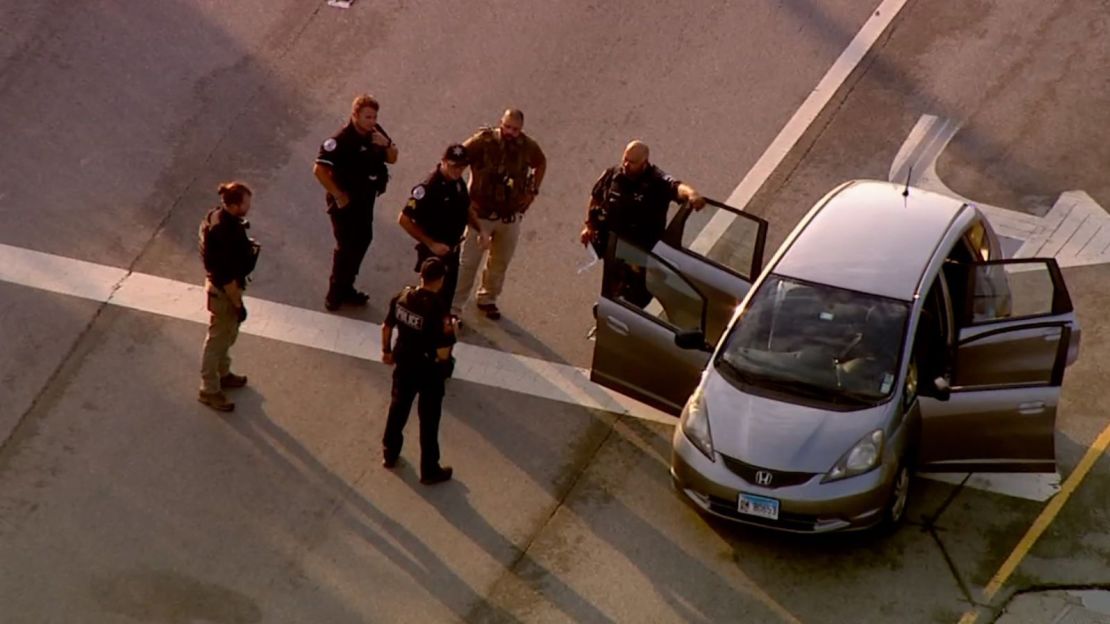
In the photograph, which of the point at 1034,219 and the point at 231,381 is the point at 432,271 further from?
the point at 1034,219

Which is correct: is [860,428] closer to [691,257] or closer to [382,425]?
[691,257]

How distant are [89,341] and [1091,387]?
7.39 m

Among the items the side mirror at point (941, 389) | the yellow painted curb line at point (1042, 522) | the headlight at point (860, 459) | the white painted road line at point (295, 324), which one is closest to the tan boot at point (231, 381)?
the white painted road line at point (295, 324)

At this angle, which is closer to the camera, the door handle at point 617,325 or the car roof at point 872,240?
the car roof at point 872,240

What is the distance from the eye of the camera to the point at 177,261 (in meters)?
14.5

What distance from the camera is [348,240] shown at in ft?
44.9

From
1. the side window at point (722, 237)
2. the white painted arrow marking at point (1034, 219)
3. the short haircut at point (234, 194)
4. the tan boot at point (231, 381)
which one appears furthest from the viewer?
the white painted arrow marking at point (1034, 219)

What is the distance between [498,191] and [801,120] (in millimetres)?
3971

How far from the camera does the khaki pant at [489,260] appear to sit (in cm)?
1369

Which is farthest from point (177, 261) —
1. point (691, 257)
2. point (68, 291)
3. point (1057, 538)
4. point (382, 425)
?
point (1057, 538)

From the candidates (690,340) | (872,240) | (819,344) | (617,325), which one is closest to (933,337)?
(872,240)

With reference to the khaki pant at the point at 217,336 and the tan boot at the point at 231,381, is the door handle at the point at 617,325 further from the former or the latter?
the tan boot at the point at 231,381

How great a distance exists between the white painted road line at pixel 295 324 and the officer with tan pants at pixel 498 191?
579 mm

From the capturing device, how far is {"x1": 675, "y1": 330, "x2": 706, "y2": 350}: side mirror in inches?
486
